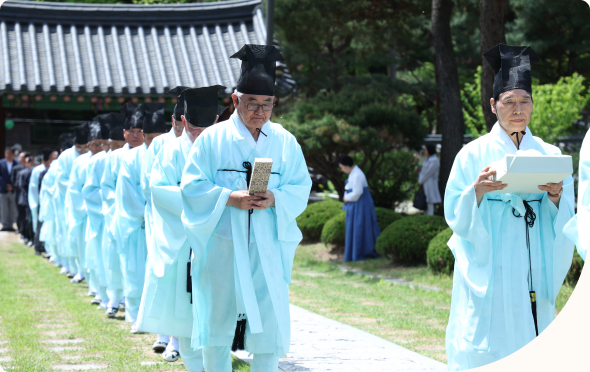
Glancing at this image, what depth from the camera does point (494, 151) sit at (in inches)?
170

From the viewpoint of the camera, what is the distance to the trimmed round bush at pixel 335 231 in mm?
12879

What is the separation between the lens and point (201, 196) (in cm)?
439

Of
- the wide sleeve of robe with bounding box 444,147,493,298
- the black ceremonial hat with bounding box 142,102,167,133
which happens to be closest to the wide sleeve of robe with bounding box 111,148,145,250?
the black ceremonial hat with bounding box 142,102,167,133

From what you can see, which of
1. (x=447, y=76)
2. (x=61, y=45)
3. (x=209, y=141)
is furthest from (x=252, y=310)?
(x=61, y=45)

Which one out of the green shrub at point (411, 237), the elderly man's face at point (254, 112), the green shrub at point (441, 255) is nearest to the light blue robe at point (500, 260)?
the elderly man's face at point (254, 112)

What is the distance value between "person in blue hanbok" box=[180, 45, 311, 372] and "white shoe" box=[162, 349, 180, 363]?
150 cm

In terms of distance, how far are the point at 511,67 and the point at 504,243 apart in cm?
113

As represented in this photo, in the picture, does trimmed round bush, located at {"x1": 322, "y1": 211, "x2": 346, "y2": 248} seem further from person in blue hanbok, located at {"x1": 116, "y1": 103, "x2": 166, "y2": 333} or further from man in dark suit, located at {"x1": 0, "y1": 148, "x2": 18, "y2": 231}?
man in dark suit, located at {"x1": 0, "y1": 148, "x2": 18, "y2": 231}

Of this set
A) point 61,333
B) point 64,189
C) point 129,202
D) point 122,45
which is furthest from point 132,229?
point 122,45

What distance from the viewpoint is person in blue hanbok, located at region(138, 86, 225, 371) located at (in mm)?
5148

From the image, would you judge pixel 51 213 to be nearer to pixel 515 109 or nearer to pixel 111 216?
pixel 111 216

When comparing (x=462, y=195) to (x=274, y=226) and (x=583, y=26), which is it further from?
(x=583, y=26)

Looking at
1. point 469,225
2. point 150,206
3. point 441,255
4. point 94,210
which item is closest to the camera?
point 469,225

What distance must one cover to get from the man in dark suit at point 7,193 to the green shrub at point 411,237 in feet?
32.5
